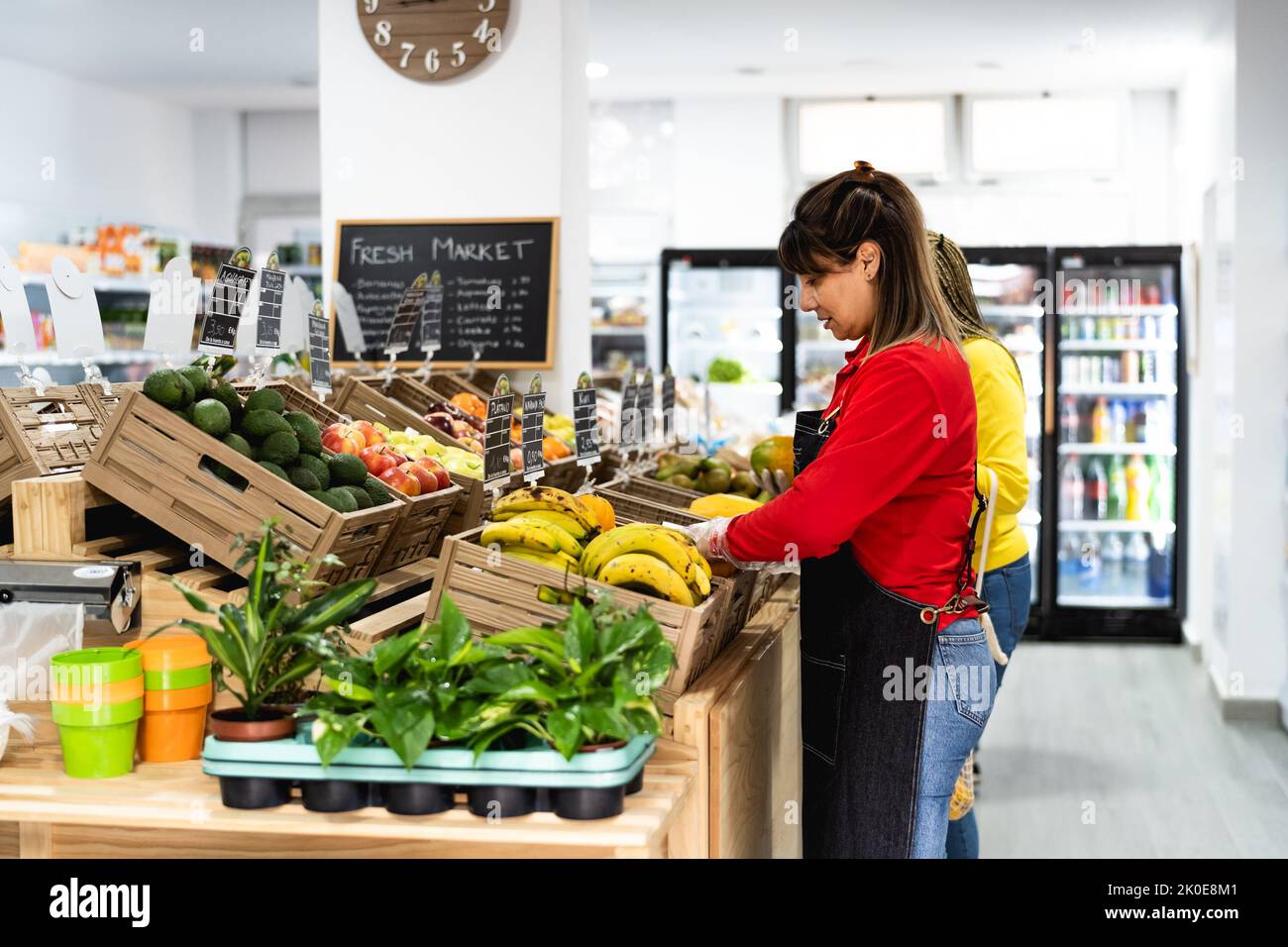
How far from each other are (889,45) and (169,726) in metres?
6.31

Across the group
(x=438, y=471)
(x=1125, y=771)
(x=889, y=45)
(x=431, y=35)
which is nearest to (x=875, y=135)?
(x=889, y=45)

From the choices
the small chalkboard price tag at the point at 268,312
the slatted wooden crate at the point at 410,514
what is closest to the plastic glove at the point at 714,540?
the slatted wooden crate at the point at 410,514

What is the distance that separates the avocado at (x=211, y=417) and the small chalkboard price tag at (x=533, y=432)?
62cm

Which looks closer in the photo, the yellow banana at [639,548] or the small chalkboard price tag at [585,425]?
the yellow banana at [639,548]

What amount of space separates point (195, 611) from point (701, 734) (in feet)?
2.84

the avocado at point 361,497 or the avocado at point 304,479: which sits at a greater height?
the avocado at point 304,479

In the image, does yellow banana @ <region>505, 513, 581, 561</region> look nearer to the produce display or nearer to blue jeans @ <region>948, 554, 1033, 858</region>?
the produce display

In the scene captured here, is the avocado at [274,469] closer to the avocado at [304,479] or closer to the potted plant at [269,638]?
the avocado at [304,479]

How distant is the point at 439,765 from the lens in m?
1.77

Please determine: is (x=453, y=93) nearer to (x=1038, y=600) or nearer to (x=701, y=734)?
(x=701, y=734)

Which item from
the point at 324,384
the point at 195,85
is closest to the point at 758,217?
the point at 195,85

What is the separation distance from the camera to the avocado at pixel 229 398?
2.42 meters

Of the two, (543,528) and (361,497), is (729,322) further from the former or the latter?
(543,528)
